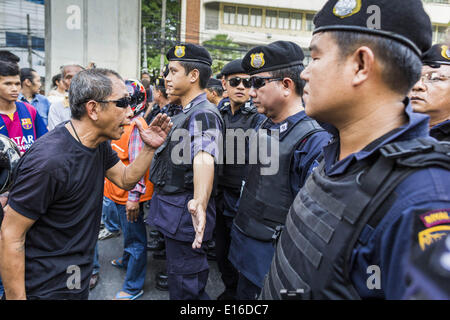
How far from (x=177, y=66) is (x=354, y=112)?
226cm

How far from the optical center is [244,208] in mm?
2383

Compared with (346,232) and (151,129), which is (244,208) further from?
(346,232)

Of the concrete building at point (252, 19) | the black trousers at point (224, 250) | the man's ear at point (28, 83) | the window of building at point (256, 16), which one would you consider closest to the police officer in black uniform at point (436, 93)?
the black trousers at point (224, 250)

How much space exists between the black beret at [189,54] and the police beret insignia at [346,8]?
2113mm

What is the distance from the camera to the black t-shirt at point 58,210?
5.81 feet

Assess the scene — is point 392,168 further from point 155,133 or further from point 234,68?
point 234,68

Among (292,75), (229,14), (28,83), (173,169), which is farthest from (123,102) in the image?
(229,14)

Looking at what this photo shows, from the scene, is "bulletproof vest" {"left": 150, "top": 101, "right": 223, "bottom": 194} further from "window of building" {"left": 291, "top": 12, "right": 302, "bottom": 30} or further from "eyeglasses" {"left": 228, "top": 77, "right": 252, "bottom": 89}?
"window of building" {"left": 291, "top": 12, "right": 302, "bottom": 30}

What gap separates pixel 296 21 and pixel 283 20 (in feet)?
5.03

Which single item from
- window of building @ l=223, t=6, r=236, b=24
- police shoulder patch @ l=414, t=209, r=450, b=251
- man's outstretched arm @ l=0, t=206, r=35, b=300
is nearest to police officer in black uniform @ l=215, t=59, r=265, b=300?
man's outstretched arm @ l=0, t=206, r=35, b=300

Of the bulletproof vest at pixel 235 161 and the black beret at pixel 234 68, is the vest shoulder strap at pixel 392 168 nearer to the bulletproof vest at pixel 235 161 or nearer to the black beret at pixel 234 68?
the bulletproof vest at pixel 235 161

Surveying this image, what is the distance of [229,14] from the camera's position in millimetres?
32656

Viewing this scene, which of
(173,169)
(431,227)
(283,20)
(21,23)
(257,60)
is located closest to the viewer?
(431,227)

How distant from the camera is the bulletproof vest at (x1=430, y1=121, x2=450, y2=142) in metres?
2.20
